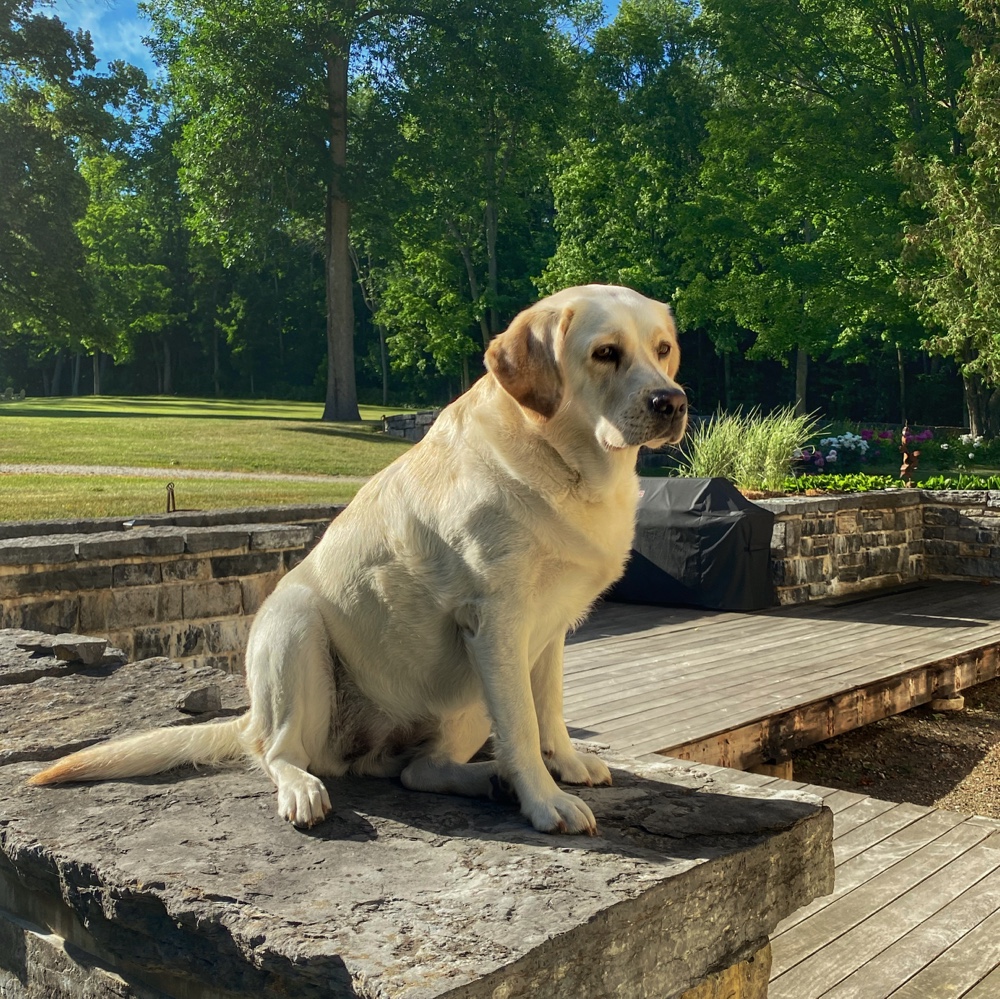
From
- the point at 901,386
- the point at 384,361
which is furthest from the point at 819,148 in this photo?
the point at 384,361

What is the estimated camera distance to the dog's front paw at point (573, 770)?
7.09ft

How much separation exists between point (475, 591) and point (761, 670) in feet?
16.7

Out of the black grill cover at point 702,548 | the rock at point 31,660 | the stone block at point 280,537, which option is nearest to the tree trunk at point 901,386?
the black grill cover at point 702,548

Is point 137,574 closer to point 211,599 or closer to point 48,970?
point 211,599

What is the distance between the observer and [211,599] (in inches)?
225

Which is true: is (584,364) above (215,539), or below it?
above

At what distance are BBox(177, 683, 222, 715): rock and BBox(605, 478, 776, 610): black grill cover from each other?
6.47 metres

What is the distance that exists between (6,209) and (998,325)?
20.2 metres

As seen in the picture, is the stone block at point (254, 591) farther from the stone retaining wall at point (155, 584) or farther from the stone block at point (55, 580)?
the stone block at point (55, 580)

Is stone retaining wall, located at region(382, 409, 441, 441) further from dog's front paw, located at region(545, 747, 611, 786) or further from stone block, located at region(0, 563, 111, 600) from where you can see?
dog's front paw, located at region(545, 747, 611, 786)

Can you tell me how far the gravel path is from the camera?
15742 millimetres

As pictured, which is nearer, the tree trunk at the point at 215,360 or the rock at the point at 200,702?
the rock at the point at 200,702

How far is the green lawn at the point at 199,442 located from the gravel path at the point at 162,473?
0.35 metres

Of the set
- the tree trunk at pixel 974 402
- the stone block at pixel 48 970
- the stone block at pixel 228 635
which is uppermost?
the tree trunk at pixel 974 402
